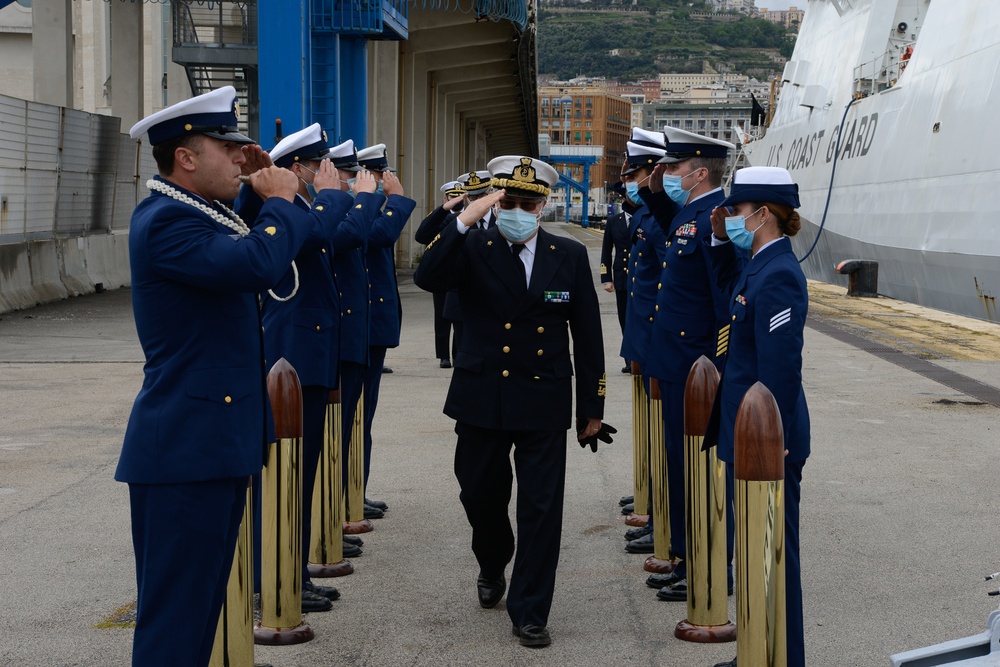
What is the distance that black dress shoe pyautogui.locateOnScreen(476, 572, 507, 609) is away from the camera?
5.32 m

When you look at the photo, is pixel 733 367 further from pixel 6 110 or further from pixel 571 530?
pixel 6 110

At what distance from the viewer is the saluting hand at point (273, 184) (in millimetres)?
3576

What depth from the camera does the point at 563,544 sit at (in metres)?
6.41

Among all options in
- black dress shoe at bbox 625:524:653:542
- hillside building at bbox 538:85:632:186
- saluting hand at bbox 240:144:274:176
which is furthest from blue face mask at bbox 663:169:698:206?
hillside building at bbox 538:85:632:186

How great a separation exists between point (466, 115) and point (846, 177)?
27256 millimetres

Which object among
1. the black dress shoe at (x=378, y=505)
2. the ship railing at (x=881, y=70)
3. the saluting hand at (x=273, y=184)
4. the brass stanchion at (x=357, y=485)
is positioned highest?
the ship railing at (x=881, y=70)

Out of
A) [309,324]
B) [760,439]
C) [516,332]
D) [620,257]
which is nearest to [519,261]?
[516,332]

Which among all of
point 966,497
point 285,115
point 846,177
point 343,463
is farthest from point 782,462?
point 846,177

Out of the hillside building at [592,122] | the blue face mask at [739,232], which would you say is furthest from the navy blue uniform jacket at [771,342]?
the hillside building at [592,122]

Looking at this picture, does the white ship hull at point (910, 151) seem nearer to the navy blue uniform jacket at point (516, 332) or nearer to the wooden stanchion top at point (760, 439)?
the navy blue uniform jacket at point (516, 332)

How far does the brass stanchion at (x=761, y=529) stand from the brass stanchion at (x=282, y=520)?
188cm

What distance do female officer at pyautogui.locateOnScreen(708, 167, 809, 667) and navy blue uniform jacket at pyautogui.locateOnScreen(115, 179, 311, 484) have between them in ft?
5.70

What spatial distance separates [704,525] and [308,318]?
2.02 m

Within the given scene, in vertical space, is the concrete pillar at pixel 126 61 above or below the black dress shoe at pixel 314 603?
above
